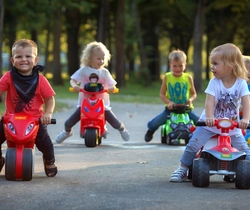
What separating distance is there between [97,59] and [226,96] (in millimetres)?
4761

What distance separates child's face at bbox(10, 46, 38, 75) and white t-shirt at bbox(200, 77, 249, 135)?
1.83 m

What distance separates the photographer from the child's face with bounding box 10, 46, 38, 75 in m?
7.77

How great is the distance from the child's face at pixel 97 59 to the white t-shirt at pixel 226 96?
461 cm

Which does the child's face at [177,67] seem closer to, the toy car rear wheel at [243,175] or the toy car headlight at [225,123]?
the toy car headlight at [225,123]

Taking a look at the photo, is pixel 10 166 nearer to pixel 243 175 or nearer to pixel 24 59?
pixel 24 59

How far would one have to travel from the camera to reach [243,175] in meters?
7.09

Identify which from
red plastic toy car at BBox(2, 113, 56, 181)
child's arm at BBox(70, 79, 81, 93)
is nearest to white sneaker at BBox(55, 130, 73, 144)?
child's arm at BBox(70, 79, 81, 93)

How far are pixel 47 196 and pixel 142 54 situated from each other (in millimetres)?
34054

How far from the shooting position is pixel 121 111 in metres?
20.6

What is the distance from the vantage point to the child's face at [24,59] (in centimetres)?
777

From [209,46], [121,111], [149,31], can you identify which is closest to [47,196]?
[121,111]

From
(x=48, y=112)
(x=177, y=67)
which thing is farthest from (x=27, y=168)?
(x=177, y=67)

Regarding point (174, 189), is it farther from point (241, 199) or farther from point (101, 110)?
point (101, 110)

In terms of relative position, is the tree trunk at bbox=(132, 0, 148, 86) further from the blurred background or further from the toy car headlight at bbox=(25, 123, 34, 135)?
the toy car headlight at bbox=(25, 123, 34, 135)
